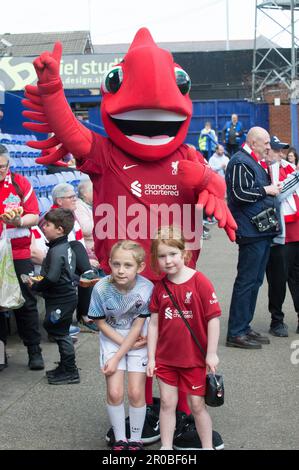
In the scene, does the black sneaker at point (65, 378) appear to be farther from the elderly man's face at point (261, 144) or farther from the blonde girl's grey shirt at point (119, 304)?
the elderly man's face at point (261, 144)

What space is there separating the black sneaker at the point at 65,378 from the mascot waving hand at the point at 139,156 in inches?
39.2

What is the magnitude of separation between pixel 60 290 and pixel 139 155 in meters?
1.43

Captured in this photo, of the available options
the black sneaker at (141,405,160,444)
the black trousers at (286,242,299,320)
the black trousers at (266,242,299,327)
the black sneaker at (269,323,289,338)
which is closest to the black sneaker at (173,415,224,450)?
the black sneaker at (141,405,160,444)

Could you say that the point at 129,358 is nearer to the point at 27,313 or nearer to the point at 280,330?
the point at 27,313

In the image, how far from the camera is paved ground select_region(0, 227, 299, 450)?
4367 millimetres

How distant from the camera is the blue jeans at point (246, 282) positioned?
6.32 meters

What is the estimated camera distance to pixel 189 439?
14.0 feet

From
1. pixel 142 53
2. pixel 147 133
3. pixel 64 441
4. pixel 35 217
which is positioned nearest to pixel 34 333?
pixel 35 217

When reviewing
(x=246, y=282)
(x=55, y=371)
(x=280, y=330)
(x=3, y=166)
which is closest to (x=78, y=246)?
(x=3, y=166)

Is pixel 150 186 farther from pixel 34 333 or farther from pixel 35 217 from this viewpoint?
pixel 34 333

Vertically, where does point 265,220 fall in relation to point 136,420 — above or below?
above

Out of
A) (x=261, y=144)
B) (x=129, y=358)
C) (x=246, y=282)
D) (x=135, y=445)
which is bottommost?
(x=135, y=445)

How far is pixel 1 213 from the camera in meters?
5.56

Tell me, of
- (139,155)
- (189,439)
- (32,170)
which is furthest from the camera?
(32,170)
